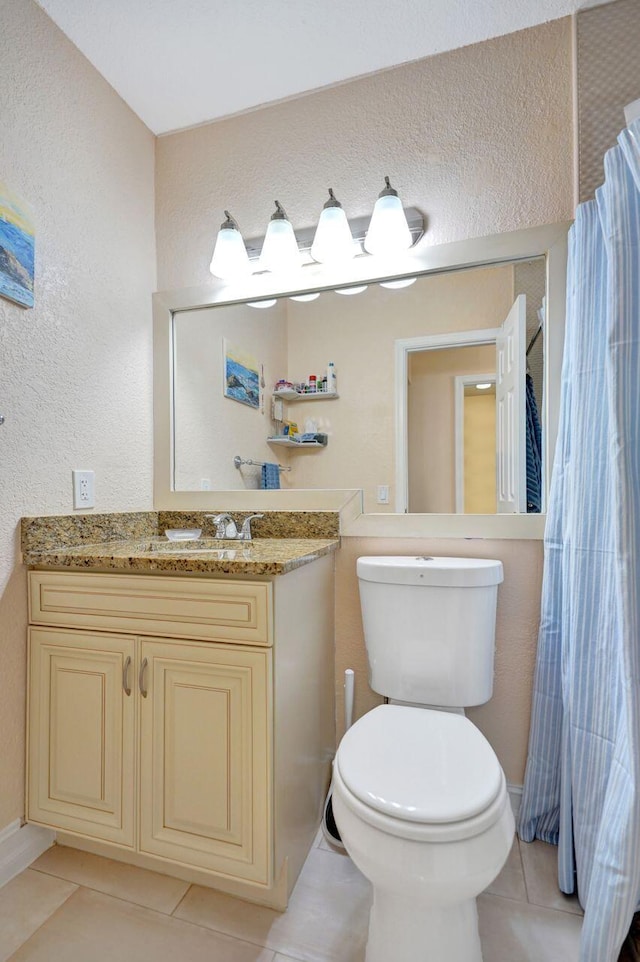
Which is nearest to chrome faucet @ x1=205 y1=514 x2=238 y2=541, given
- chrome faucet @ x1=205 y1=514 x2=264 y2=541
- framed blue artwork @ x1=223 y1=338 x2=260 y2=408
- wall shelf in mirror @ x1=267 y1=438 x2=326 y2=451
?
chrome faucet @ x1=205 y1=514 x2=264 y2=541

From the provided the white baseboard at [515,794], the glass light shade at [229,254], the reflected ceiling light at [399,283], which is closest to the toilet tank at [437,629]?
the white baseboard at [515,794]

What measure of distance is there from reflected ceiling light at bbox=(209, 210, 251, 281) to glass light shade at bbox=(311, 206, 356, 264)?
0.90 feet

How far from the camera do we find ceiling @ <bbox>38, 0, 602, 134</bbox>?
1.37 meters

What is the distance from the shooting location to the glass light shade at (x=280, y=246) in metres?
1.58

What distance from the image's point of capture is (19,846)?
1239mm

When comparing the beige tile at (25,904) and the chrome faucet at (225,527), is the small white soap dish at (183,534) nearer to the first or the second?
the chrome faucet at (225,527)

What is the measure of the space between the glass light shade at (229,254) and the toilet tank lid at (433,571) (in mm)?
1131

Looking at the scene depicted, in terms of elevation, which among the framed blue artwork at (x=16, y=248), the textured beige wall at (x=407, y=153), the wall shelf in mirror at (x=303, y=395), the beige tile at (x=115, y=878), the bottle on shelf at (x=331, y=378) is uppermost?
the textured beige wall at (x=407, y=153)

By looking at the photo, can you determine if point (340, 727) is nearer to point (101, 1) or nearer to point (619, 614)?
point (619, 614)

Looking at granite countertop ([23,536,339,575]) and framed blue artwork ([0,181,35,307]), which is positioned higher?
framed blue artwork ([0,181,35,307])

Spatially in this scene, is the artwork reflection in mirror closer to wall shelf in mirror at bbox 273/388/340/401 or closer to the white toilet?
wall shelf in mirror at bbox 273/388/340/401

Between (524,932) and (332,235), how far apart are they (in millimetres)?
1968

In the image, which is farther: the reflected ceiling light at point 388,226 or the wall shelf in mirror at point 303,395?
the wall shelf in mirror at point 303,395

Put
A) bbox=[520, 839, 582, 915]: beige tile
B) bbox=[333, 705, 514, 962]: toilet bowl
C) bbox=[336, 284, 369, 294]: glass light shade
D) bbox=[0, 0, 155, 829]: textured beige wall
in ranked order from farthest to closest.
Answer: bbox=[336, 284, 369, 294]: glass light shade
bbox=[0, 0, 155, 829]: textured beige wall
bbox=[520, 839, 582, 915]: beige tile
bbox=[333, 705, 514, 962]: toilet bowl
